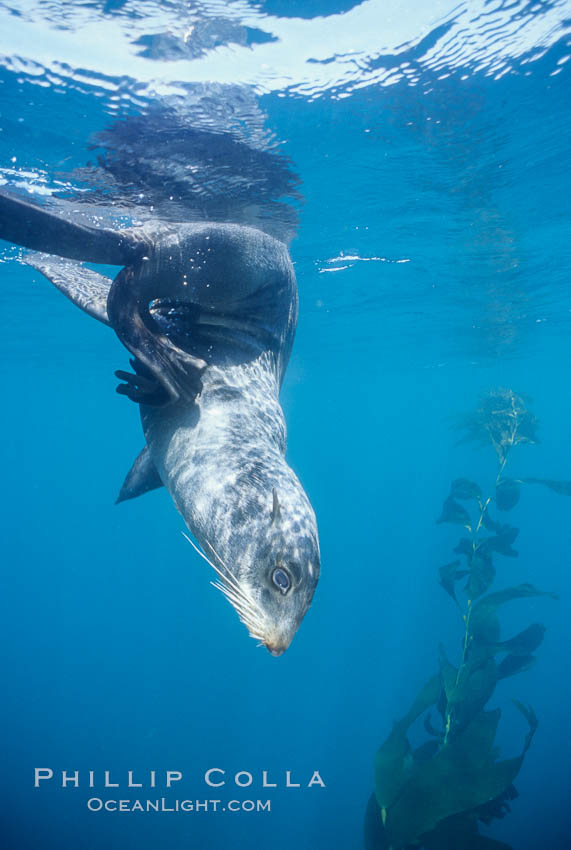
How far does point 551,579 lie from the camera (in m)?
34.7

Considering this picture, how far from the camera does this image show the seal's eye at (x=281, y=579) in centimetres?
229

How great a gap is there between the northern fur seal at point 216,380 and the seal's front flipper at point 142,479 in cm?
2

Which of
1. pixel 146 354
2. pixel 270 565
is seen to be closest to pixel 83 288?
pixel 146 354

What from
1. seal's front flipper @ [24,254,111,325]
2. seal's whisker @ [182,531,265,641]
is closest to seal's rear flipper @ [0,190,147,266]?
seal's front flipper @ [24,254,111,325]

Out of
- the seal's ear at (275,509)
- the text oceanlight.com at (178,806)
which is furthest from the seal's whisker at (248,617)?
the text oceanlight.com at (178,806)

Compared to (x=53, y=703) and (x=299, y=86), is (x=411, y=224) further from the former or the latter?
(x=53, y=703)

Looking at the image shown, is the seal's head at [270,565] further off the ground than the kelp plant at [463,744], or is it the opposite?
the seal's head at [270,565]

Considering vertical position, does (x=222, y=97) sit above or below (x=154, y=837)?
above

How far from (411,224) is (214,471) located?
366 inches

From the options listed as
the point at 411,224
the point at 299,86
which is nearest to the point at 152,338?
the point at 299,86

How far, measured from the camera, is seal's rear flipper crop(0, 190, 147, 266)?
2.92 meters

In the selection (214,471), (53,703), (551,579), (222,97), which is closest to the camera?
(214,471)

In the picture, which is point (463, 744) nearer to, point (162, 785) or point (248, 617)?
point (248, 617)

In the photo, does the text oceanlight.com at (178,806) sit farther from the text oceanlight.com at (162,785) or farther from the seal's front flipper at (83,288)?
the seal's front flipper at (83,288)
